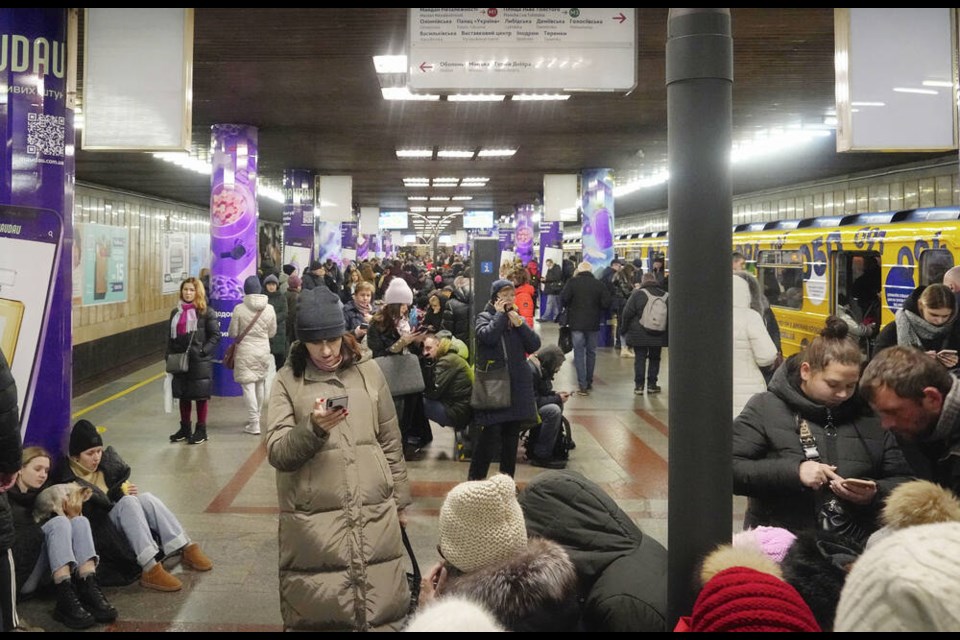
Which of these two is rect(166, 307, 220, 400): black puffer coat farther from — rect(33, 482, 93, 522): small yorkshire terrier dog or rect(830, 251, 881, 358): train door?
rect(830, 251, 881, 358): train door

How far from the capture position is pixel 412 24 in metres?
5.46

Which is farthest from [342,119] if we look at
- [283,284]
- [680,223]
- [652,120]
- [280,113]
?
[680,223]

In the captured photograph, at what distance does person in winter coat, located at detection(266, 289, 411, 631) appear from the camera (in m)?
3.13

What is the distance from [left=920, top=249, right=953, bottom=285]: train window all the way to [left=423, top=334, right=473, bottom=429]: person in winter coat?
6941mm

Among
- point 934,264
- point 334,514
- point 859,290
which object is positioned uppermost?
point 934,264

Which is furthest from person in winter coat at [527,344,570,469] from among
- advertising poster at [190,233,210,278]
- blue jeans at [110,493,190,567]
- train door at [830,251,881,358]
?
advertising poster at [190,233,210,278]

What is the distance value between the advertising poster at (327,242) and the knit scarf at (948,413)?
21.0 metres

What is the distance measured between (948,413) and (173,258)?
18744 mm

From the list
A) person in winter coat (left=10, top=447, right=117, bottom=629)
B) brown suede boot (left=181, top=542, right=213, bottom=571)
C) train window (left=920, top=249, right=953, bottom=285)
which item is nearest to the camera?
person in winter coat (left=10, top=447, right=117, bottom=629)

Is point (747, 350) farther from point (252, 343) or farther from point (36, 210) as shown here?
point (252, 343)

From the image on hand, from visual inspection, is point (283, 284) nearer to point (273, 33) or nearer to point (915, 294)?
point (273, 33)

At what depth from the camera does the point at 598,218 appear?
62.0 ft

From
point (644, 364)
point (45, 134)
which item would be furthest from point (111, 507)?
point (644, 364)

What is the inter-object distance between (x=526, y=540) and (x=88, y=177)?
19.3 m
